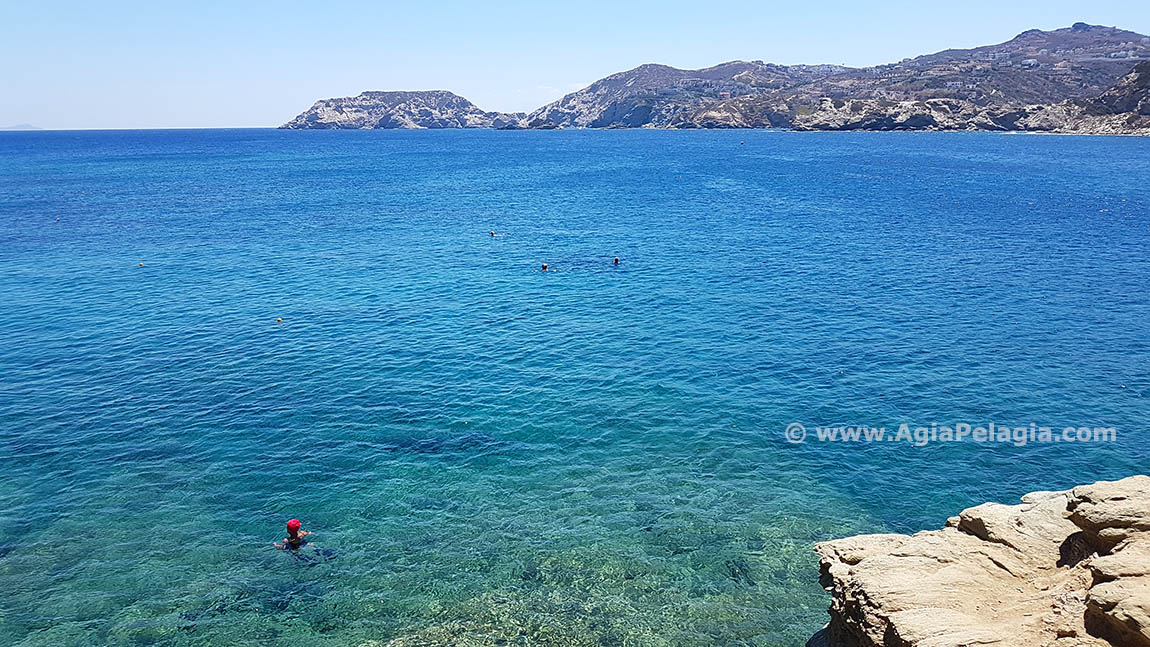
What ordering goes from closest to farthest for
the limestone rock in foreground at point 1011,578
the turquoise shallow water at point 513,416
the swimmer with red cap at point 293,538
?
the limestone rock in foreground at point 1011,578, the turquoise shallow water at point 513,416, the swimmer with red cap at point 293,538

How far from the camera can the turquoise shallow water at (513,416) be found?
25094 millimetres

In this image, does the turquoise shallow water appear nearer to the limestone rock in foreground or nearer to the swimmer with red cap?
the swimmer with red cap

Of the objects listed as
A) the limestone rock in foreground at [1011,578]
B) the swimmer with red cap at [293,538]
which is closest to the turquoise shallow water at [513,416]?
the swimmer with red cap at [293,538]

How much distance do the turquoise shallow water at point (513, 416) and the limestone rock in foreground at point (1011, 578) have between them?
7.34 m

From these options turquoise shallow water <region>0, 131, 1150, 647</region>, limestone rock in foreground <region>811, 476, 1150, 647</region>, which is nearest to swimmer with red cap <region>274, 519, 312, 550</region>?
turquoise shallow water <region>0, 131, 1150, 647</region>

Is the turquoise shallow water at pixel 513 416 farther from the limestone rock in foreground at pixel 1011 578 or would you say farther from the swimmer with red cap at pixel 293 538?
the limestone rock in foreground at pixel 1011 578

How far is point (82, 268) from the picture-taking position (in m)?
70.9

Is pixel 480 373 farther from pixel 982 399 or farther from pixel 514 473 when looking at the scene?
pixel 982 399

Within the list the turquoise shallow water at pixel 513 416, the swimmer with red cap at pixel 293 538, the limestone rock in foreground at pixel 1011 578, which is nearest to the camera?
the limestone rock in foreground at pixel 1011 578

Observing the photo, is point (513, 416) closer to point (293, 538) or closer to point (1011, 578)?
point (293, 538)

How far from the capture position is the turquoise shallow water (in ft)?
82.3

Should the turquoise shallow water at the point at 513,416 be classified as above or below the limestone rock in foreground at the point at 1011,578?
below

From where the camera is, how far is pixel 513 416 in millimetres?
39344

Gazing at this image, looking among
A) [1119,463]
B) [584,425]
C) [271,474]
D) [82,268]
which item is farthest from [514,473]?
[82,268]
